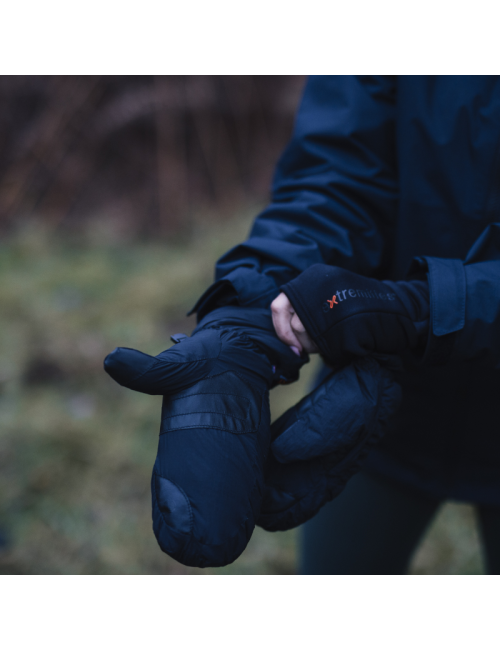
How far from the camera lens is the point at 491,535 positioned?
4.59ft

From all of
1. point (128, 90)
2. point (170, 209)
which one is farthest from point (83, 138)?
point (170, 209)

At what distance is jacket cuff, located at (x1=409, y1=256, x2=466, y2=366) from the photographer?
101cm

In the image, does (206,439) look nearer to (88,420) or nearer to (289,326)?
(289,326)

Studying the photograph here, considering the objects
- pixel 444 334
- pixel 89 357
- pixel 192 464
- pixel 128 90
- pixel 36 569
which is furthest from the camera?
pixel 128 90

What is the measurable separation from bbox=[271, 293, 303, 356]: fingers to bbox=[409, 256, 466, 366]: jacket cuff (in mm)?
276

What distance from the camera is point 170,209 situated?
4.64 meters

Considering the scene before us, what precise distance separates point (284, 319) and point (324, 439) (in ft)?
0.86

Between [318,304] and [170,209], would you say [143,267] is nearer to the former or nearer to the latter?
[170,209]

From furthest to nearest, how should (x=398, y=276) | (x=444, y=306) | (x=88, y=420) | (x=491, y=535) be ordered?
(x=88, y=420) → (x=491, y=535) → (x=398, y=276) → (x=444, y=306)

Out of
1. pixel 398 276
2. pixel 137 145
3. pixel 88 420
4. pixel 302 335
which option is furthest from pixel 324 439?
pixel 137 145

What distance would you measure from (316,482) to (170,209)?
154 inches

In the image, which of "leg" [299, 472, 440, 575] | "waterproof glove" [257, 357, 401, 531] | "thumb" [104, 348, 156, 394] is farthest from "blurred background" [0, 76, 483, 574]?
"thumb" [104, 348, 156, 394]

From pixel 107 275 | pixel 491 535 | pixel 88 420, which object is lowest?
pixel 88 420

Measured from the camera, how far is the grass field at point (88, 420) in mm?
2096
